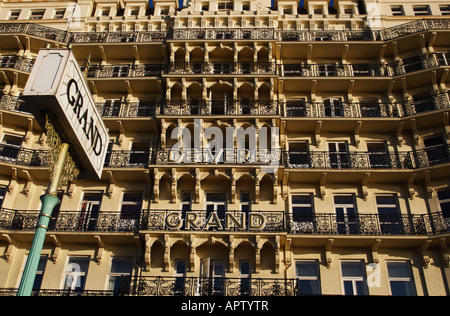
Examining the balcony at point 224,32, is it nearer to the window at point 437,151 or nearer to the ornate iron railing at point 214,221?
the window at point 437,151

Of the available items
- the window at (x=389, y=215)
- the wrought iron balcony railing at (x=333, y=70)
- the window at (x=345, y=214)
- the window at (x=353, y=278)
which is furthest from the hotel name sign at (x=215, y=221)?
the wrought iron balcony railing at (x=333, y=70)

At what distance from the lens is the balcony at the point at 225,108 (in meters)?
23.5

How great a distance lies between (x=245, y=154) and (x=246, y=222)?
333cm

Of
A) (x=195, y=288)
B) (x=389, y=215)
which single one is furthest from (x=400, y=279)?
(x=195, y=288)

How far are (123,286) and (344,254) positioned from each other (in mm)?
9130

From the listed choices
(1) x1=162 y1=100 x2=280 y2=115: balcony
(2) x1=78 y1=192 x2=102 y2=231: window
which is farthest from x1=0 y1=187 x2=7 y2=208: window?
(1) x1=162 y1=100 x2=280 y2=115: balcony

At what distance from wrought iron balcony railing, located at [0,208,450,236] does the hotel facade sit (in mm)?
69

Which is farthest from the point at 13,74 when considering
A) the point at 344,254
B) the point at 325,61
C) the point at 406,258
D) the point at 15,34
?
the point at 406,258

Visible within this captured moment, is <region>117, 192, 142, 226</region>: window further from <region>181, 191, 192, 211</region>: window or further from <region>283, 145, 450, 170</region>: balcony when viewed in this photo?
<region>283, 145, 450, 170</region>: balcony

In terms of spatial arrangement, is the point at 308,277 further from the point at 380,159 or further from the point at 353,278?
the point at 380,159

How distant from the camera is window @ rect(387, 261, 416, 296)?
19047 mm

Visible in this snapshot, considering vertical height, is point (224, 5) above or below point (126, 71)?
above

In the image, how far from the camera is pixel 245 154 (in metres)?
21.9

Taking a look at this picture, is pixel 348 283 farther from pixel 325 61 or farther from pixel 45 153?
pixel 45 153
